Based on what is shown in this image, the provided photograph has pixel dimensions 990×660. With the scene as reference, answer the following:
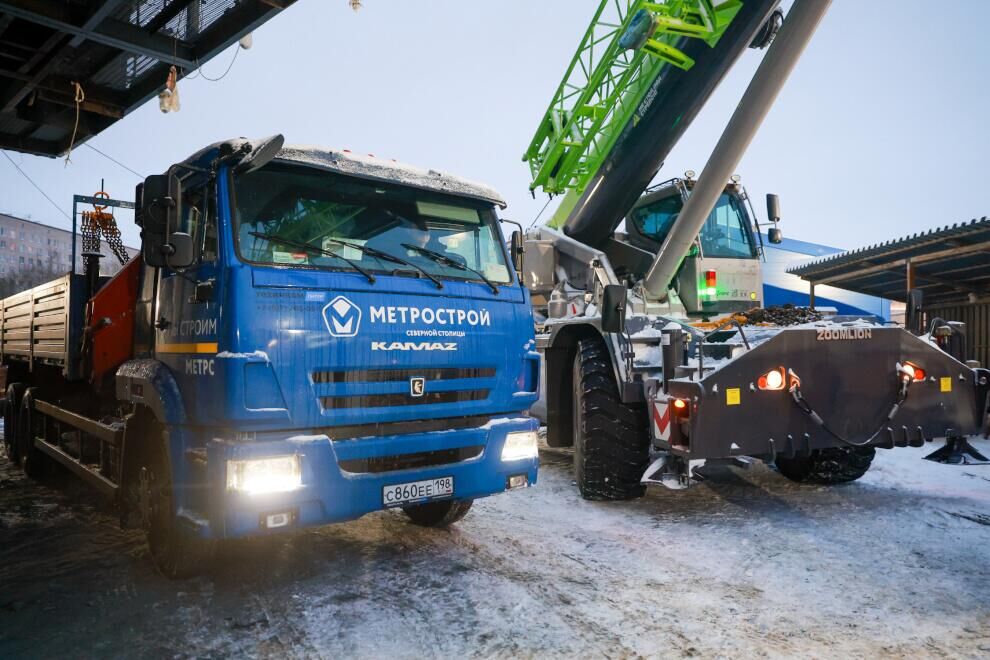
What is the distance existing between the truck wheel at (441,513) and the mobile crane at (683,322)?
3.79 feet

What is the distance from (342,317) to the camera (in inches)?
149

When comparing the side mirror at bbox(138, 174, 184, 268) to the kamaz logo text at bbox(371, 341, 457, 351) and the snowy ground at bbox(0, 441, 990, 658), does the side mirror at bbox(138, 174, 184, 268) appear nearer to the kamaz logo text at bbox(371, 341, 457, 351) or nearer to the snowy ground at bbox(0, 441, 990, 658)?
the kamaz logo text at bbox(371, 341, 457, 351)

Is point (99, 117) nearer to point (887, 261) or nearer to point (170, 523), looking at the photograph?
point (170, 523)

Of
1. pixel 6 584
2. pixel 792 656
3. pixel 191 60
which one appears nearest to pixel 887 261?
pixel 792 656

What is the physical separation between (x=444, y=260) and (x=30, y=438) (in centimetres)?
563

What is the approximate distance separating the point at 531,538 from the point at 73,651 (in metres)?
2.84

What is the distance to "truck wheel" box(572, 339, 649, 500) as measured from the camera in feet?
18.4

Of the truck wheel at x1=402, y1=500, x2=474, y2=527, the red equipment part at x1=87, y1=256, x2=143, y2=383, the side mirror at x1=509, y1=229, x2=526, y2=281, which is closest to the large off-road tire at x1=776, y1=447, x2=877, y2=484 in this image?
the truck wheel at x1=402, y1=500, x2=474, y2=527

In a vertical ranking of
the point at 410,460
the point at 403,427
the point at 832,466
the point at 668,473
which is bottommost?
the point at 832,466

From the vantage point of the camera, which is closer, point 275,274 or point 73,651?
point 73,651

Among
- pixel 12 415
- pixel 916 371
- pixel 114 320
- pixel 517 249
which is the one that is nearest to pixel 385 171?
pixel 517 249

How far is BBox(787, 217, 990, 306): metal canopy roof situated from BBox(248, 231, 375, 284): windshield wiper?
8.50m

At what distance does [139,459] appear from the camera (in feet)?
14.3

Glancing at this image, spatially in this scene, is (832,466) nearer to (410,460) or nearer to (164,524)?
(410,460)
